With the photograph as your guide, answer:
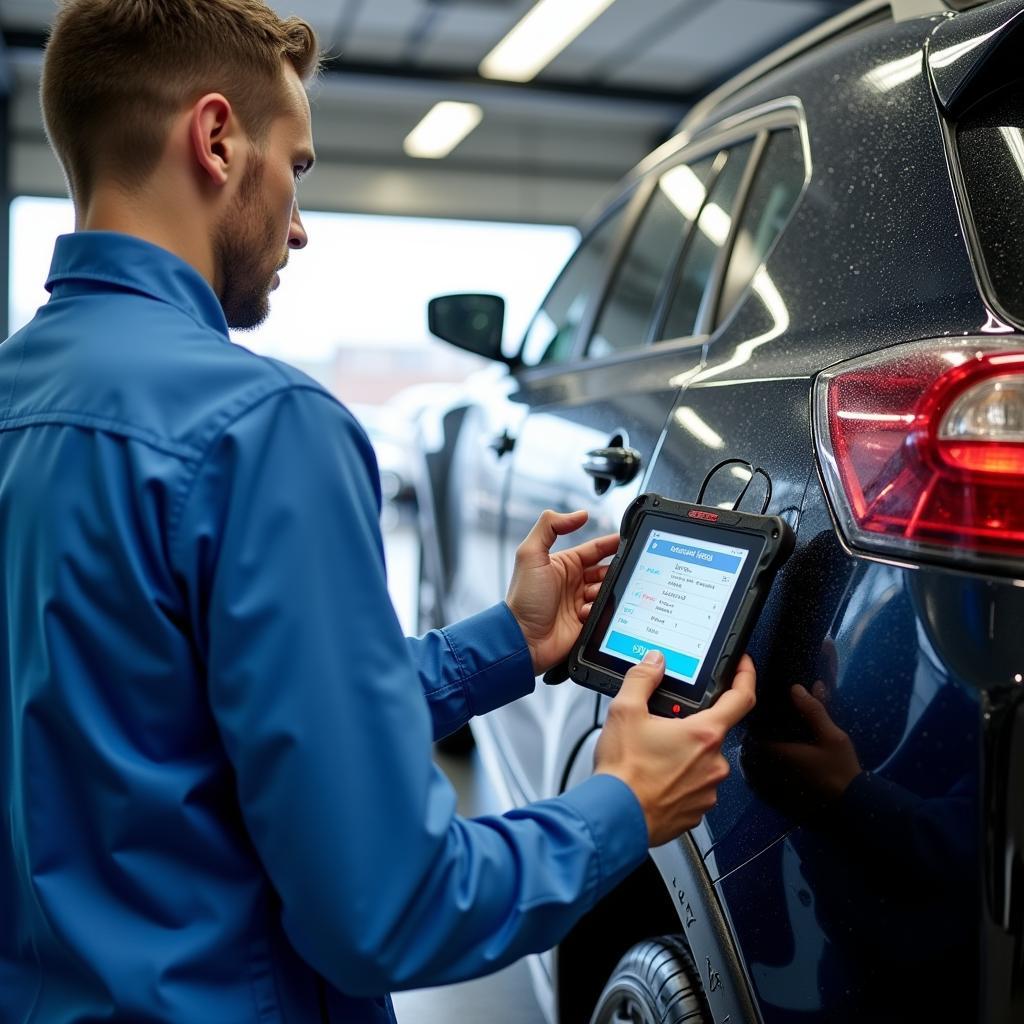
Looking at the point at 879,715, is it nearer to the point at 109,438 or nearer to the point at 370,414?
the point at 109,438

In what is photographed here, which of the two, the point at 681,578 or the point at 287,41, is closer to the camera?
the point at 287,41

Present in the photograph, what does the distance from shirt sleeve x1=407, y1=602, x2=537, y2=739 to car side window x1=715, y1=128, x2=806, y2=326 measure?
581 mm

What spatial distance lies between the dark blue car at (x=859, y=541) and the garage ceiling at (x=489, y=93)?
251 inches

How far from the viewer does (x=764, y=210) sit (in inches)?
69.4

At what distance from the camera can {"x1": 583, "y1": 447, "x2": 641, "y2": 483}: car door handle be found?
1.61 m

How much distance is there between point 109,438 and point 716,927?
0.77 metres

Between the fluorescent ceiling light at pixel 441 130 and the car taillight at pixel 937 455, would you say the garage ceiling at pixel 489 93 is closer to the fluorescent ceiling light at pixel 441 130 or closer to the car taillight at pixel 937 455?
the fluorescent ceiling light at pixel 441 130

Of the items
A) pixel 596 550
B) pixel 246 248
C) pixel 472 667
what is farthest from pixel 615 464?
pixel 246 248

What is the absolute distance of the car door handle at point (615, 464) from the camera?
5.28ft

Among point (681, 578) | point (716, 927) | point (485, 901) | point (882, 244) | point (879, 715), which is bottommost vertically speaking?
point (716, 927)

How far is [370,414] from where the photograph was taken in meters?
12.6

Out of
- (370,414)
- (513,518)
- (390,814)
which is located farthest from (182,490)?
(370,414)

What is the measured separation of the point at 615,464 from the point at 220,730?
84cm

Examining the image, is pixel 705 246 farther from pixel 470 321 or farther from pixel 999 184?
pixel 470 321
